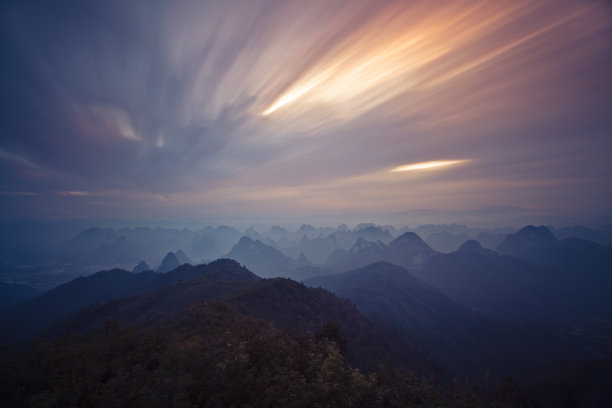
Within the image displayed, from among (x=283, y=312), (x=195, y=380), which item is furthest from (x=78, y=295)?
(x=195, y=380)

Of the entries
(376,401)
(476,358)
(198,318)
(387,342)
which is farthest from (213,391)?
(476,358)

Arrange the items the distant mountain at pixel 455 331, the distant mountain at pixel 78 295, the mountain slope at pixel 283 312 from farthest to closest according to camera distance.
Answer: the distant mountain at pixel 78 295
the distant mountain at pixel 455 331
the mountain slope at pixel 283 312

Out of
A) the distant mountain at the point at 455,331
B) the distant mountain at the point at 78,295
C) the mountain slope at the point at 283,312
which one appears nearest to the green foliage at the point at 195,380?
the mountain slope at the point at 283,312

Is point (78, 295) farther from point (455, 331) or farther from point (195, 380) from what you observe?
point (455, 331)

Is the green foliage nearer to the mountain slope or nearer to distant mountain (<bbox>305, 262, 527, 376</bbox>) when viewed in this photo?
the mountain slope

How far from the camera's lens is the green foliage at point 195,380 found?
9.16m

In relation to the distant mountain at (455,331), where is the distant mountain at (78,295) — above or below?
above

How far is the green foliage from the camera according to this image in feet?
30.0

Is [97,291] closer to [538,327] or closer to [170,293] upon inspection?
[170,293]

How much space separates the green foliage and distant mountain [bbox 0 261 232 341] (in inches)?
5172

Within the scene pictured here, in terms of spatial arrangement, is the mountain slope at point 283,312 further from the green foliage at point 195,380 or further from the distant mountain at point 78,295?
the green foliage at point 195,380

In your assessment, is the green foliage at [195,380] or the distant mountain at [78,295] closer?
the green foliage at [195,380]

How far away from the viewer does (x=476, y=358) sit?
138500 millimetres

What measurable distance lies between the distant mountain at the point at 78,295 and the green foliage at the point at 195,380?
131m
